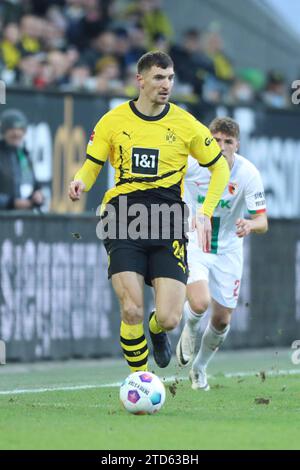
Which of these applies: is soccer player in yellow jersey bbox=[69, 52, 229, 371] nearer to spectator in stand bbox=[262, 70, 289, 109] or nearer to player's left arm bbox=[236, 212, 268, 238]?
player's left arm bbox=[236, 212, 268, 238]

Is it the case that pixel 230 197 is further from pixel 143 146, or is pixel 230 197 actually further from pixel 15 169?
pixel 15 169

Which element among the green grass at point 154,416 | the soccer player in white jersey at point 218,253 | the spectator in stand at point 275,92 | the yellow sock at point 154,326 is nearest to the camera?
the green grass at point 154,416

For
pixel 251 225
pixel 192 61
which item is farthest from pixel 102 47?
pixel 251 225

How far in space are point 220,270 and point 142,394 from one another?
2881 mm

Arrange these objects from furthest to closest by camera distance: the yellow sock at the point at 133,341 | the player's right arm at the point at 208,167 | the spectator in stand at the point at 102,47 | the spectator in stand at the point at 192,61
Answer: the spectator in stand at the point at 192,61 < the spectator in stand at the point at 102,47 < the player's right arm at the point at 208,167 < the yellow sock at the point at 133,341

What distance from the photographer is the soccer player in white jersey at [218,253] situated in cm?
1112

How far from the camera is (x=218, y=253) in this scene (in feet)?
38.0

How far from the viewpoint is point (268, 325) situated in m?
16.9

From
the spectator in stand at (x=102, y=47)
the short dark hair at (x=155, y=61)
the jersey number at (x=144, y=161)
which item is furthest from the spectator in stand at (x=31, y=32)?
the jersey number at (x=144, y=161)

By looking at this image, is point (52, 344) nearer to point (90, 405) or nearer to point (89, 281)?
point (89, 281)

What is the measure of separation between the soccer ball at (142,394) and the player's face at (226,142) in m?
2.67
